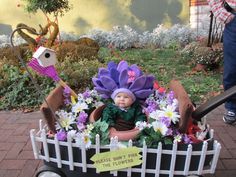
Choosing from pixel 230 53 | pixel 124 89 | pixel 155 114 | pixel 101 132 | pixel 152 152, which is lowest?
Answer: pixel 152 152

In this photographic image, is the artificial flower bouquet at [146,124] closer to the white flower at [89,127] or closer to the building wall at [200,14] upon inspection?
the white flower at [89,127]

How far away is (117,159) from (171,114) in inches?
18.3

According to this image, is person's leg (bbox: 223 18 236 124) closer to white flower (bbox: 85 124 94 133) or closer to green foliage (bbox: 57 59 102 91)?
white flower (bbox: 85 124 94 133)

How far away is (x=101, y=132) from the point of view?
2.42m

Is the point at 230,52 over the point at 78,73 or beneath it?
over

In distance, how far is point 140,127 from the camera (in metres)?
2.40

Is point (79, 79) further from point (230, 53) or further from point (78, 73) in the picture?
point (230, 53)

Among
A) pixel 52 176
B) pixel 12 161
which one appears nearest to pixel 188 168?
pixel 52 176

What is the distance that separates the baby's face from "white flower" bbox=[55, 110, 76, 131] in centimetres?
36

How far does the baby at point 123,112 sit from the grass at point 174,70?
230cm

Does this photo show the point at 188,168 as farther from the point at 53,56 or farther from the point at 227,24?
the point at 227,24

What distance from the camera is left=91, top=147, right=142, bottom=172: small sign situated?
90.4 inches

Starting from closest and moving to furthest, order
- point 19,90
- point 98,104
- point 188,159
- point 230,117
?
point 188,159 < point 98,104 < point 230,117 < point 19,90

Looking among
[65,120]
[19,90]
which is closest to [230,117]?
[65,120]
